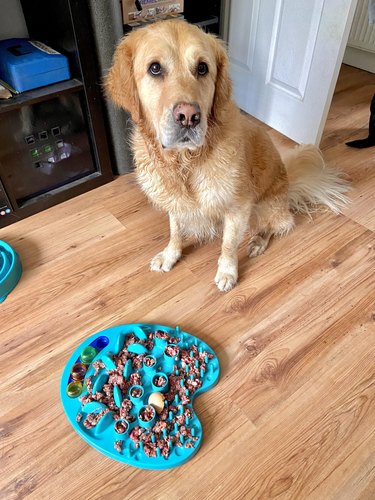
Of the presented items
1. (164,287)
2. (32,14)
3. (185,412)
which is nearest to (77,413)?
(185,412)

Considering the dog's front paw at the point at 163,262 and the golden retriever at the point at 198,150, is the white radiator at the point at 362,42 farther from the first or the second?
the dog's front paw at the point at 163,262

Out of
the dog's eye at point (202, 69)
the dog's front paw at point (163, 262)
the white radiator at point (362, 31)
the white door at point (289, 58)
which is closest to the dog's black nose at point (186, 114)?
the dog's eye at point (202, 69)

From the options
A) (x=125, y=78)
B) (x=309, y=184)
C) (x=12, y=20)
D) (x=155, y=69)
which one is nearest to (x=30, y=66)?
(x=12, y=20)

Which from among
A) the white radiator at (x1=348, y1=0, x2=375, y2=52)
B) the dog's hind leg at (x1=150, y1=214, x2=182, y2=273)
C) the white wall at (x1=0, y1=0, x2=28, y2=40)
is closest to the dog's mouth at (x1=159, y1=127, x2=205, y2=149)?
the dog's hind leg at (x1=150, y1=214, x2=182, y2=273)

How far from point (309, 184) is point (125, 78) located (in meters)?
1.09

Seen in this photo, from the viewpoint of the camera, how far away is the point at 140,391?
1.20 meters

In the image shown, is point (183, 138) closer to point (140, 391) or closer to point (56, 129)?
point (140, 391)

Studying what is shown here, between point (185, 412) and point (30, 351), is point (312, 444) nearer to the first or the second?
point (185, 412)

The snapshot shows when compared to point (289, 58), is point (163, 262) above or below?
below

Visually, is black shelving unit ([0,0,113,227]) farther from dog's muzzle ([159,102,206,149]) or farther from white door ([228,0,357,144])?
white door ([228,0,357,144])

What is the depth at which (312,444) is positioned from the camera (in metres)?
1.14

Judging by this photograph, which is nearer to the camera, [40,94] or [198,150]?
[198,150]

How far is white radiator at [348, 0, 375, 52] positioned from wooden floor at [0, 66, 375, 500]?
5.50 ft

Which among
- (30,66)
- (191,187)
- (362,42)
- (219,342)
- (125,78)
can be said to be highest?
(125,78)
